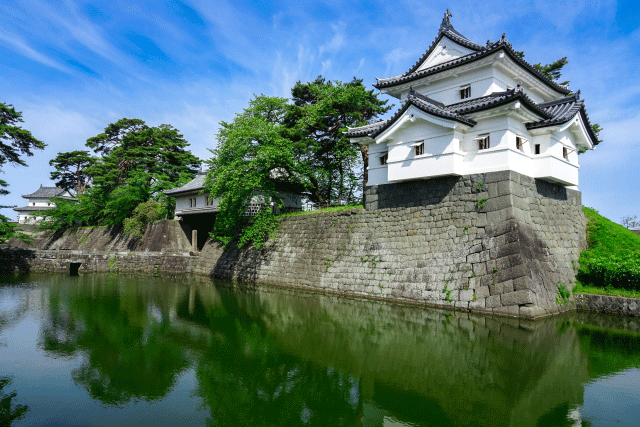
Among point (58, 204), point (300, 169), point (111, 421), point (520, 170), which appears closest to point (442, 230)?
point (520, 170)

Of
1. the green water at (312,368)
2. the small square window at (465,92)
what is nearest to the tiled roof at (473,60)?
the small square window at (465,92)

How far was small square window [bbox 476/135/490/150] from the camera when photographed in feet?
41.2

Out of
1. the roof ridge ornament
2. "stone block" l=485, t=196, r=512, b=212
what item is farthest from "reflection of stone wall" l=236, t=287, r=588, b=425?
the roof ridge ornament

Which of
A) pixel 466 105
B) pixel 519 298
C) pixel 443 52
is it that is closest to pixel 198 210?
pixel 443 52

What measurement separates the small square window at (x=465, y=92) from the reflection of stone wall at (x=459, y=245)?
3.57m

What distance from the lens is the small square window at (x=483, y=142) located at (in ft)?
41.2

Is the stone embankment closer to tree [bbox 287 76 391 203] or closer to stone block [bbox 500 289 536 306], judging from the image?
stone block [bbox 500 289 536 306]

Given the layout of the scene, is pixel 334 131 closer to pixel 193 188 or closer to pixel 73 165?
pixel 193 188

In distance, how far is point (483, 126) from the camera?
41.3 feet

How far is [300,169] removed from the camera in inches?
797

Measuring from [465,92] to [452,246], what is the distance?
601 centimetres

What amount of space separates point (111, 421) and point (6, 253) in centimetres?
2304

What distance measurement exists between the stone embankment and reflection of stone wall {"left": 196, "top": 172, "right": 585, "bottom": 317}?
3 centimetres

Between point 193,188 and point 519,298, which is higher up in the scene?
point 193,188
